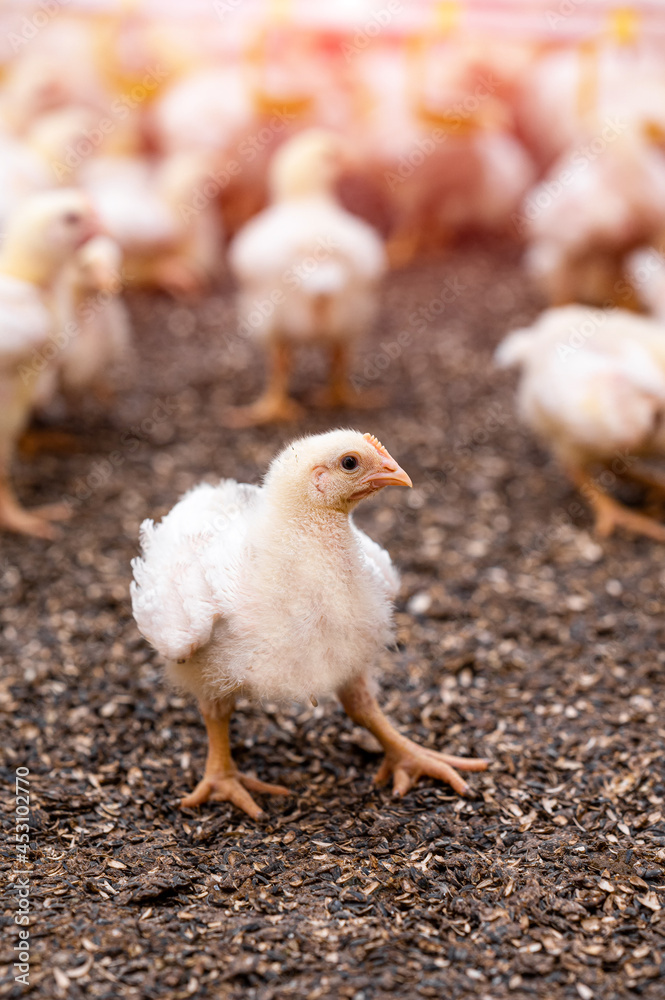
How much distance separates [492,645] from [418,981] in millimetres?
1336

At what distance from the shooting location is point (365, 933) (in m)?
1.94

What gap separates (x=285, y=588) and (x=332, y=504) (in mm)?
200

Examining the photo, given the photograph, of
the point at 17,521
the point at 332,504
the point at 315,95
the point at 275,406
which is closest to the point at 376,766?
the point at 332,504

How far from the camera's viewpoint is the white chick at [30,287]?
3.52 m

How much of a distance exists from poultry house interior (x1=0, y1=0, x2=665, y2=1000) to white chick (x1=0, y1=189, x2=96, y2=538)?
1cm

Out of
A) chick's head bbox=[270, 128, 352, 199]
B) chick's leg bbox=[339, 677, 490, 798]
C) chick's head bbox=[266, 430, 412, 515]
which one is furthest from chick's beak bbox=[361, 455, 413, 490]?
chick's head bbox=[270, 128, 352, 199]

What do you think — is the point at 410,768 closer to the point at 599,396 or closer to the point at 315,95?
the point at 599,396

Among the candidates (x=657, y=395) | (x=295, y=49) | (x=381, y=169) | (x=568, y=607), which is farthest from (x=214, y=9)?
(x=568, y=607)

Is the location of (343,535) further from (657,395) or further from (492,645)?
(657,395)

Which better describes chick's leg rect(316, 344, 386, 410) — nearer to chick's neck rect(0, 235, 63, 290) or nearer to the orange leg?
chick's neck rect(0, 235, 63, 290)

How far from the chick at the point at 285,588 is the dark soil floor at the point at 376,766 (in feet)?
1.26

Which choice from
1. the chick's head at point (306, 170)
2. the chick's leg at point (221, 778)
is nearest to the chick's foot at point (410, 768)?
the chick's leg at point (221, 778)

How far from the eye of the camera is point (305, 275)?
4223mm

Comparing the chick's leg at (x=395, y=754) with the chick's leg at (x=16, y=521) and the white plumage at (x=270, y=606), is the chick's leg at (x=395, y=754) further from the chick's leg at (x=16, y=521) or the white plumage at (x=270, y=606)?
the chick's leg at (x=16, y=521)
